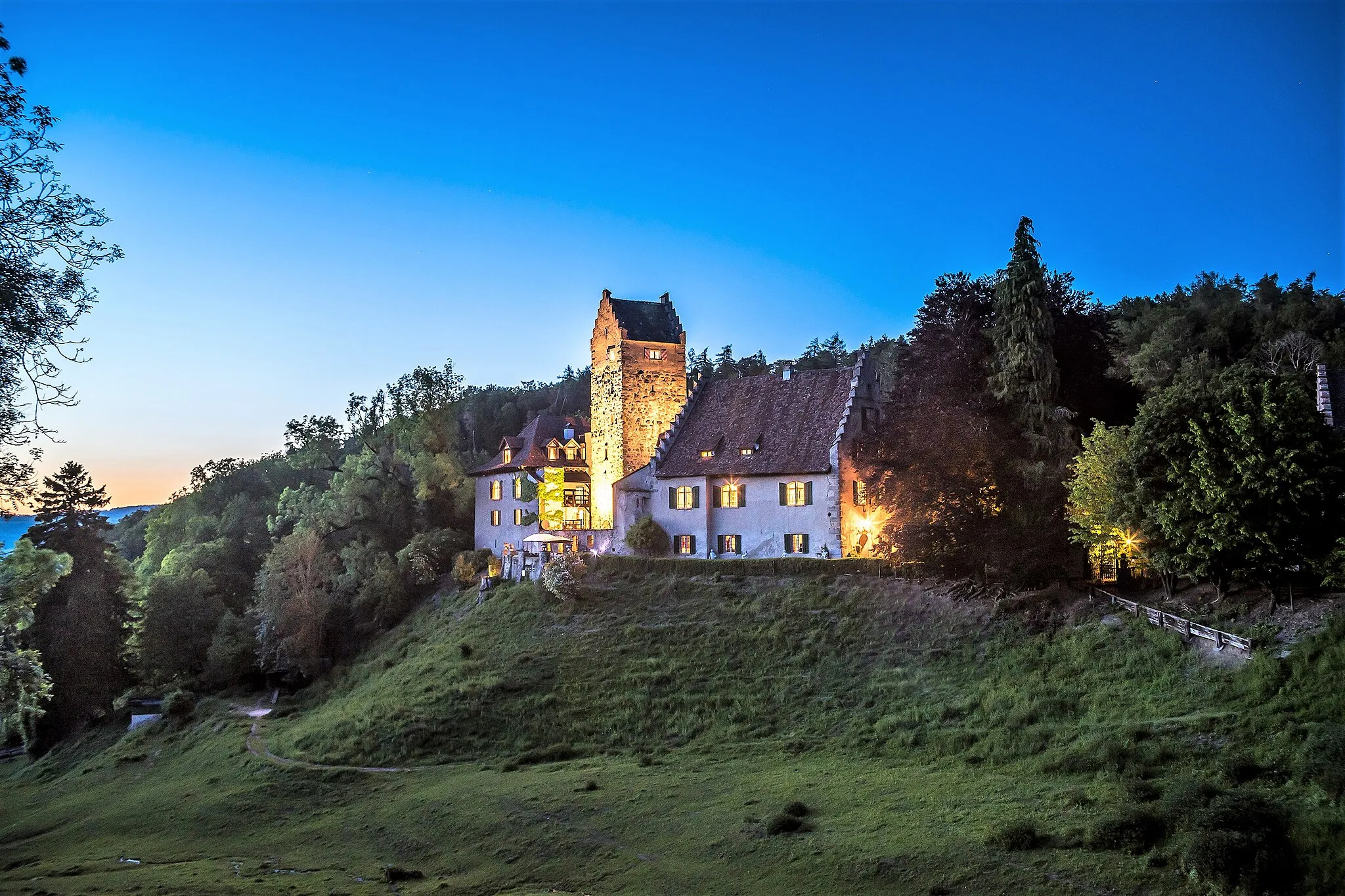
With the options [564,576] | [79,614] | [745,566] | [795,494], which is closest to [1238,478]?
[745,566]

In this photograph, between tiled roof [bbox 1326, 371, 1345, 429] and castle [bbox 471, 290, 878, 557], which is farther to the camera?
castle [bbox 471, 290, 878, 557]

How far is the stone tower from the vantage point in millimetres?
64188

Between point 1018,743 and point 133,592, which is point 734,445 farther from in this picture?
point 133,592

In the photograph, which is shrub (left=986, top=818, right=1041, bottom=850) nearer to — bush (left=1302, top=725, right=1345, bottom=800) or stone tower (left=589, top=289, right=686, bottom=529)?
bush (left=1302, top=725, right=1345, bottom=800)

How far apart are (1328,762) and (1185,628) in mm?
11236

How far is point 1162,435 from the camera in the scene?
113 ft

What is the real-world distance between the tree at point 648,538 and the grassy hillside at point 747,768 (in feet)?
18.2

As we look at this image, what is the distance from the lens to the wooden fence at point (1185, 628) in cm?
3081

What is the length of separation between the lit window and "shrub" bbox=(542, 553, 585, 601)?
12.2 m

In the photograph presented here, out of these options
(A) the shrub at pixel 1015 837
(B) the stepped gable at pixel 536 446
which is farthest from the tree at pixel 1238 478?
(B) the stepped gable at pixel 536 446

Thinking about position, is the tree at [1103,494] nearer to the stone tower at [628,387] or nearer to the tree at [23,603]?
the stone tower at [628,387]

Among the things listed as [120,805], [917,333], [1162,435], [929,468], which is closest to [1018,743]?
[1162,435]

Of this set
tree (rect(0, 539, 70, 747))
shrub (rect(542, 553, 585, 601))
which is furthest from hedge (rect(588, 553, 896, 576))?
tree (rect(0, 539, 70, 747))

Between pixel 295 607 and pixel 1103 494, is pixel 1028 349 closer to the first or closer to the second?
pixel 1103 494
